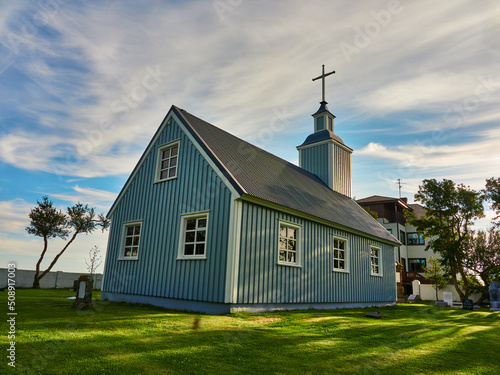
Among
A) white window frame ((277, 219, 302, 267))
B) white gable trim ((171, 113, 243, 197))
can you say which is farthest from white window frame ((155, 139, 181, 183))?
white window frame ((277, 219, 302, 267))

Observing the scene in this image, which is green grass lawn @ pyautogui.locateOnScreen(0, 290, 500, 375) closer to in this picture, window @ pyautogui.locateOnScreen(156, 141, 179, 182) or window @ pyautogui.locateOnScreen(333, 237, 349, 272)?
window @ pyautogui.locateOnScreen(333, 237, 349, 272)

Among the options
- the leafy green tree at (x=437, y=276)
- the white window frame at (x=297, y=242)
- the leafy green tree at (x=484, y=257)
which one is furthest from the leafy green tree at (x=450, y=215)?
the white window frame at (x=297, y=242)

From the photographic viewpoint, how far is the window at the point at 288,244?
11188 mm

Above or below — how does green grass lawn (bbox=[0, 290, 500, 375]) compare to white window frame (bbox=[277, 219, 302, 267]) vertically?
below

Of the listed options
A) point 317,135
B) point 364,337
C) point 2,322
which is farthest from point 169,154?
point 317,135

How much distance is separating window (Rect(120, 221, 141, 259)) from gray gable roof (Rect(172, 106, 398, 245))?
14.0ft

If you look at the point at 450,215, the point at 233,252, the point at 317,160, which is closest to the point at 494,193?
the point at 450,215

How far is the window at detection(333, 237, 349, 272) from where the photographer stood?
547 inches

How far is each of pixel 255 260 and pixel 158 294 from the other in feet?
11.7

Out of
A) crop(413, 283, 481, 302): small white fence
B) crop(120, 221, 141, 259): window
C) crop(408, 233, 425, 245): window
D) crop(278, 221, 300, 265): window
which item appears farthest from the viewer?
crop(408, 233, 425, 245): window

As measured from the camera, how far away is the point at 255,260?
397 inches

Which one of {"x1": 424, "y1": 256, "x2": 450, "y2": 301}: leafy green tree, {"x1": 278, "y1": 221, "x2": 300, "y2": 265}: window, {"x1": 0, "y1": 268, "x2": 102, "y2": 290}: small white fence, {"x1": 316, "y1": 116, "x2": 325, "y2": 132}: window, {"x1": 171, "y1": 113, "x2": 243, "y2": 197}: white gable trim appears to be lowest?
{"x1": 0, "y1": 268, "x2": 102, "y2": 290}: small white fence

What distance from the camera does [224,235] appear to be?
9.79 m

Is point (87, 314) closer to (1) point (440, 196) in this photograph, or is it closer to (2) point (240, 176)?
(2) point (240, 176)
